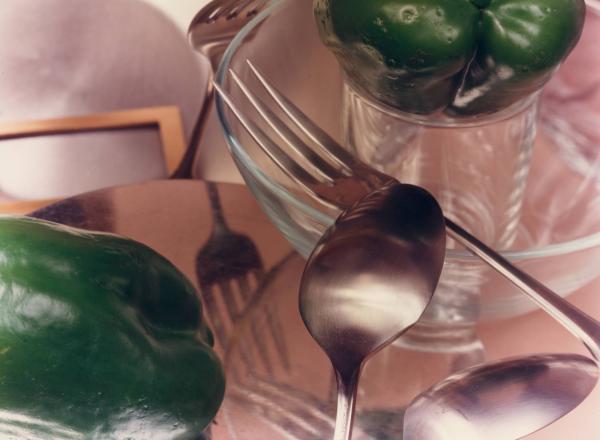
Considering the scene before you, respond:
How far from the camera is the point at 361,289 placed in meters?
0.34

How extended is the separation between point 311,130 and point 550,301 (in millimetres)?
151

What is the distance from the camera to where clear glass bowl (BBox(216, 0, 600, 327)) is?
0.34 metres

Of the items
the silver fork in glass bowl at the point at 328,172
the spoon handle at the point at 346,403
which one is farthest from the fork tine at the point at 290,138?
the spoon handle at the point at 346,403

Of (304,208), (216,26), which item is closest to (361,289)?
(304,208)

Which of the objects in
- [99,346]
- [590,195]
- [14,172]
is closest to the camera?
[99,346]

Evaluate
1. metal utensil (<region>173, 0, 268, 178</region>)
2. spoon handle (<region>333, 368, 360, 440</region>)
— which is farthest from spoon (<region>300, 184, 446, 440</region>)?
metal utensil (<region>173, 0, 268, 178</region>)

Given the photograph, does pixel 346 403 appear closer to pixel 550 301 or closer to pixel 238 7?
pixel 550 301

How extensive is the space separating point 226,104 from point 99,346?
13cm

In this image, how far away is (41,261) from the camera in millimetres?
331

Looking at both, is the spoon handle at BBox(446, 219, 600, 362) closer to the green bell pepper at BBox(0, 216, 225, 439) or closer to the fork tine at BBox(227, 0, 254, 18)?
the green bell pepper at BBox(0, 216, 225, 439)

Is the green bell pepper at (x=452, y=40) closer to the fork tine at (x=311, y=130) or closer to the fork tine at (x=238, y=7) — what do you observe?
the fork tine at (x=311, y=130)

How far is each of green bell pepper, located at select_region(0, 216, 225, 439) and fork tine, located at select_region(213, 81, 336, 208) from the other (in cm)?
8

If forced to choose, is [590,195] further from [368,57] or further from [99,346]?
[99,346]

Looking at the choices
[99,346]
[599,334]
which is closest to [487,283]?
[599,334]
